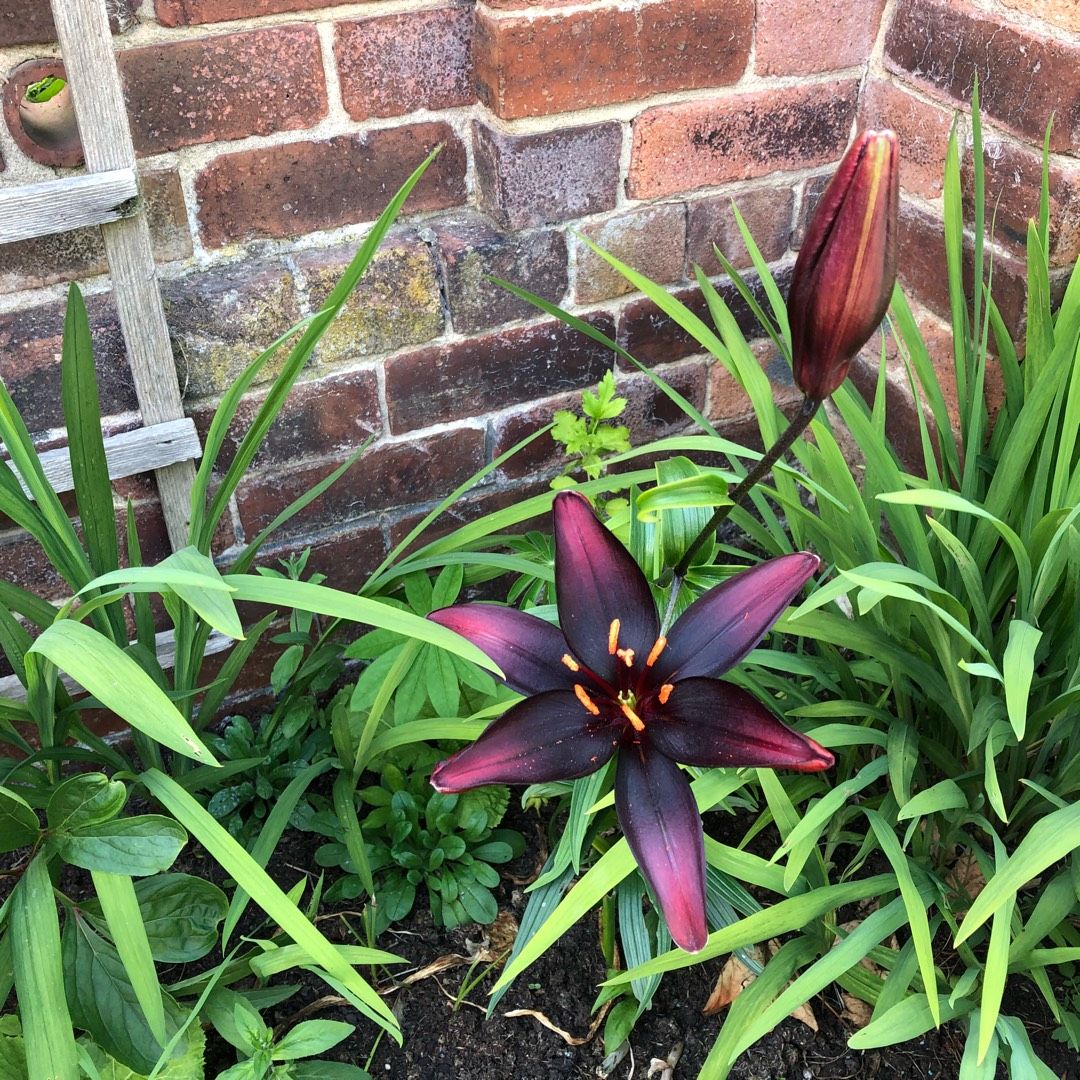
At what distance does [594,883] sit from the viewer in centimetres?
88

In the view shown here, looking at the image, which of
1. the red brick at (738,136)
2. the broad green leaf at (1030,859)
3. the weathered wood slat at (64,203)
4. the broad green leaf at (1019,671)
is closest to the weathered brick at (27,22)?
the weathered wood slat at (64,203)

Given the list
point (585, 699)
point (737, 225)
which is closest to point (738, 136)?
point (737, 225)

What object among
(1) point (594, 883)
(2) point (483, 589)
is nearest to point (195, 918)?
(1) point (594, 883)

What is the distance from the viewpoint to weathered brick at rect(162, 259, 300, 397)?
4.04 feet

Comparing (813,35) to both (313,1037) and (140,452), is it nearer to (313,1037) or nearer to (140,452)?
(140,452)

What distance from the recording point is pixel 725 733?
78cm

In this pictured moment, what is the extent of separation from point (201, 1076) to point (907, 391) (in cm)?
125

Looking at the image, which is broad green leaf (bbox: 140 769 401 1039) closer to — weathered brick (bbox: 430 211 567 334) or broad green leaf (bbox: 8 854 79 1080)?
broad green leaf (bbox: 8 854 79 1080)

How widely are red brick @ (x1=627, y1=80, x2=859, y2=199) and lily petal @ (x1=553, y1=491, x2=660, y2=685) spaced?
691 mm

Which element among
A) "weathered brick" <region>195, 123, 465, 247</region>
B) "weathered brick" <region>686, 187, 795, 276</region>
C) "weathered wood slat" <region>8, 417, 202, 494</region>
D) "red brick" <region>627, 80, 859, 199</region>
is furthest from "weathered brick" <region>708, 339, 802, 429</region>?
"weathered wood slat" <region>8, 417, 202, 494</region>

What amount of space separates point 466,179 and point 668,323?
351mm

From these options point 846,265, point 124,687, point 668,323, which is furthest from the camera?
Answer: point 668,323

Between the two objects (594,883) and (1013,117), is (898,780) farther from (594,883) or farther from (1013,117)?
(1013,117)

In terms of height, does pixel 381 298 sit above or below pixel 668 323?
above
